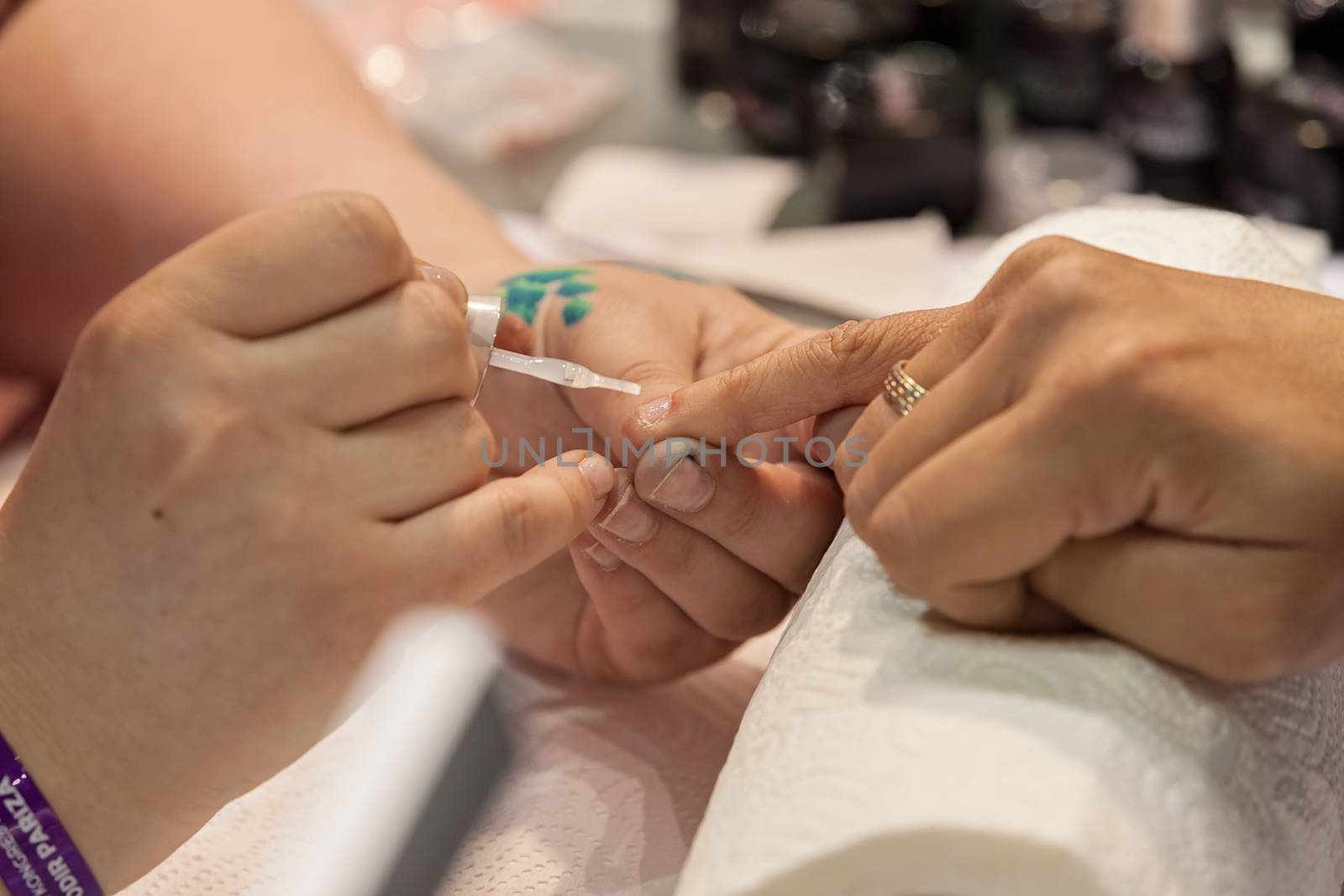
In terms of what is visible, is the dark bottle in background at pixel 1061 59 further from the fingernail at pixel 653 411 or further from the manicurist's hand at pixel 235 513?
the manicurist's hand at pixel 235 513

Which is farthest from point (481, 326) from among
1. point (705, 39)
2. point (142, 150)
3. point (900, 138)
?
point (705, 39)

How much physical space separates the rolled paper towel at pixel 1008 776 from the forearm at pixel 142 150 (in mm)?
510

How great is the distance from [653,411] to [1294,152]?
718 mm

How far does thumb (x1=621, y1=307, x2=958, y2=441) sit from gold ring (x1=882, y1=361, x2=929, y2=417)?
0.05 m

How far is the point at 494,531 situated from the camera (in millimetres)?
490

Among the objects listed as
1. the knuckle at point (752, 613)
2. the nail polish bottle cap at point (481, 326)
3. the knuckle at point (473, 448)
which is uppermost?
the nail polish bottle cap at point (481, 326)

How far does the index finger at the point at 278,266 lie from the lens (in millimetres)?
458

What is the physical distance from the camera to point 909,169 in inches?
43.5

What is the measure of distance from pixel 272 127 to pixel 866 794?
68cm

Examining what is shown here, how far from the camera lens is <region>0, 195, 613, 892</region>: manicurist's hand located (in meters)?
0.46

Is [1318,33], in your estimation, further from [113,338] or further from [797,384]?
[113,338]

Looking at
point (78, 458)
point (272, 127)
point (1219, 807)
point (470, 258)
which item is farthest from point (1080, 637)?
point (272, 127)

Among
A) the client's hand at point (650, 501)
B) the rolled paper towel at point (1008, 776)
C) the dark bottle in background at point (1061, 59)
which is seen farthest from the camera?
the dark bottle in background at point (1061, 59)

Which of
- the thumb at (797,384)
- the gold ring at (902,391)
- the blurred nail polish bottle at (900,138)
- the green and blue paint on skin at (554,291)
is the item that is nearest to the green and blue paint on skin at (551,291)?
the green and blue paint on skin at (554,291)
